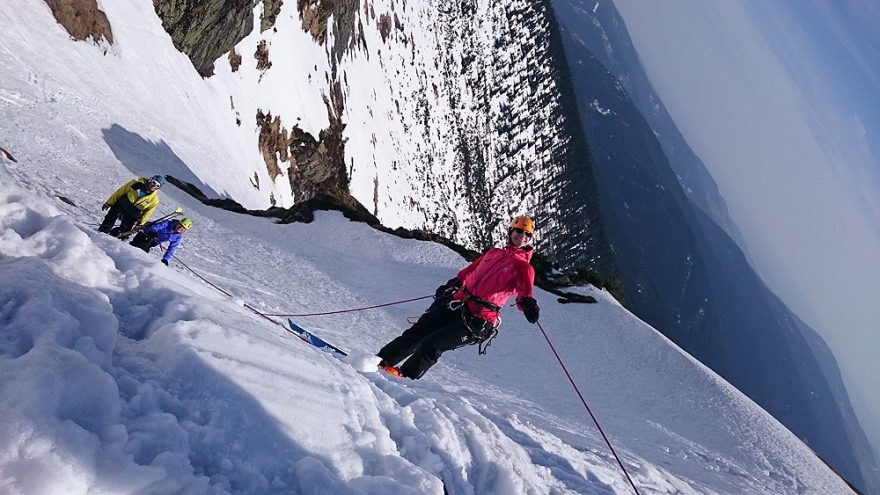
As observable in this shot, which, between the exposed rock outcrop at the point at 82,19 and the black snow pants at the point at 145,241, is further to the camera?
the exposed rock outcrop at the point at 82,19

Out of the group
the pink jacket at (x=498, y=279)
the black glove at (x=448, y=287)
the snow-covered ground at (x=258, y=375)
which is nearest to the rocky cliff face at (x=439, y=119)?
the snow-covered ground at (x=258, y=375)

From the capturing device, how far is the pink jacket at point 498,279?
7551 mm

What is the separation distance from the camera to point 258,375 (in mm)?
4707

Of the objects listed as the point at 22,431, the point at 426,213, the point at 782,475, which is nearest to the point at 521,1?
the point at 426,213

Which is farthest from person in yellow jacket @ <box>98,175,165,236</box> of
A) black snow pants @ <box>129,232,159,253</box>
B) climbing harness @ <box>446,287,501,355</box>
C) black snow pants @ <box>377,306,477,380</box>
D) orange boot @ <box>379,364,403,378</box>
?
climbing harness @ <box>446,287,501,355</box>

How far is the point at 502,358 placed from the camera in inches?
703

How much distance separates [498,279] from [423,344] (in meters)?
1.39

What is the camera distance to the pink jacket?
24.8ft

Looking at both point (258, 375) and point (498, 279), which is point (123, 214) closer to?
point (498, 279)

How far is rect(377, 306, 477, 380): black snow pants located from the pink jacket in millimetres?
341

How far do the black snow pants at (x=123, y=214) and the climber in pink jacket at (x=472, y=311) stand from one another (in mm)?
7418

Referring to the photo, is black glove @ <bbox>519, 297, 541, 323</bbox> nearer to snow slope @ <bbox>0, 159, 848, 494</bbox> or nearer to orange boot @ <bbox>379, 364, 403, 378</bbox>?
snow slope @ <bbox>0, 159, 848, 494</bbox>

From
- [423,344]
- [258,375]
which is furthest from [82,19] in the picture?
[258,375]

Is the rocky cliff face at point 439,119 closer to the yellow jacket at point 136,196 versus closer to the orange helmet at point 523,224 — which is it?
the yellow jacket at point 136,196
